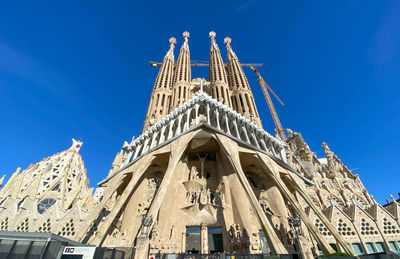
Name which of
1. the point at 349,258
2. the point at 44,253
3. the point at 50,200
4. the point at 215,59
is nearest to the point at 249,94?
the point at 215,59

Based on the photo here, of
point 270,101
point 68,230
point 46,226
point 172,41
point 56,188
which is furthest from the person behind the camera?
point 270,101

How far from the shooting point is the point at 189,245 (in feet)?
47.2

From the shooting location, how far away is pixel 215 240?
48.0ft

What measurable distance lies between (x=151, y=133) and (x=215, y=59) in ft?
77.3

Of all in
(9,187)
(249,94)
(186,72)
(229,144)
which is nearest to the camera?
(229,144)

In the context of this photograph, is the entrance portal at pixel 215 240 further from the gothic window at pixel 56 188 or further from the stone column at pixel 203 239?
the gothic window at pixel 56 188

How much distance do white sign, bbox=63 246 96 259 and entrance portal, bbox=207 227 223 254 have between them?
35.6ft

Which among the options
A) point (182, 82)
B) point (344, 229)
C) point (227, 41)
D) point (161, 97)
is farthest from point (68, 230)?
point (227, 41)

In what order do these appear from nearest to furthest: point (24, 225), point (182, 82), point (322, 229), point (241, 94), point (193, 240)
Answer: point (193, 240) < point (322, 229) < point (24, 225) < point (241, 94) < point (182, 82)

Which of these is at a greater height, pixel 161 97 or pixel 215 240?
pixel 161 97

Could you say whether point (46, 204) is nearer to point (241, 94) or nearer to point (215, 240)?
point (215, 240)

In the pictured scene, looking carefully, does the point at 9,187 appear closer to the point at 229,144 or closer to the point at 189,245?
the point at 189,245

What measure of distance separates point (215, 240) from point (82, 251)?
1137 cm

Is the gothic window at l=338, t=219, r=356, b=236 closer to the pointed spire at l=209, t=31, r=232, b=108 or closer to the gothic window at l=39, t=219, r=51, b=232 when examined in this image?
the pointed spire at l=209, t=31, r=232, b=108
